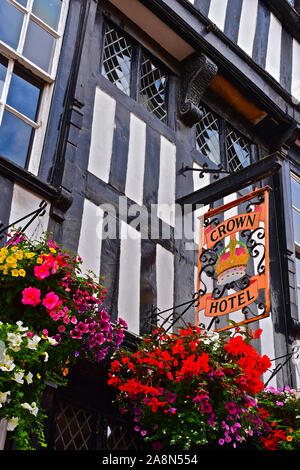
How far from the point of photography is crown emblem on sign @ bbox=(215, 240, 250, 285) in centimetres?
633

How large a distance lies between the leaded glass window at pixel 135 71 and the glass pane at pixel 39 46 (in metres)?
0.89

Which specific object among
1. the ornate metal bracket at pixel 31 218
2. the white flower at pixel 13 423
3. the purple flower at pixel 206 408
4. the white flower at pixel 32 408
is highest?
Result: the ornate metal bracket at pixel 31 218

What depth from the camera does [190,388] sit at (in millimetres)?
5238

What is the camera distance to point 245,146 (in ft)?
31.9

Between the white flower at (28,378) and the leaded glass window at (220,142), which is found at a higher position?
the leaded glass window at (220,142)

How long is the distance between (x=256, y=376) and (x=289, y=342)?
2.97 m

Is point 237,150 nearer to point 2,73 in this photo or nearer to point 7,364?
point 2,73

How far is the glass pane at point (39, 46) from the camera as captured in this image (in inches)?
267

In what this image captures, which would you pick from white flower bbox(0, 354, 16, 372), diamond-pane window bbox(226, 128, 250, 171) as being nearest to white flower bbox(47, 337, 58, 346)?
white flower bbox(0, 354, 16, 372)

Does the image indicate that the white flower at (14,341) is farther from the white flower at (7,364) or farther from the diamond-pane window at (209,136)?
the diamond-pane window at (209,136)

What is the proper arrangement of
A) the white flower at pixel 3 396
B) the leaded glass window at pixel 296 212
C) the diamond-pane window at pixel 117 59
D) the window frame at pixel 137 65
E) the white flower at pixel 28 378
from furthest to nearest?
the leaded glass window at pixel 296 212
the window frame at pixel 137 65
the diamond-pane window at pixel 117 59
the white flower at pixel 28 378
the white flower at pixel 3 396

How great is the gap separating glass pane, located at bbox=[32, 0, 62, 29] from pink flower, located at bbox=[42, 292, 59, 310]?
145 inches

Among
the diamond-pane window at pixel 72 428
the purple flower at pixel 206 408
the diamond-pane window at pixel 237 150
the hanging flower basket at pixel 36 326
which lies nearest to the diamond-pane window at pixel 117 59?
the diamond-pane window at pixel 237 150

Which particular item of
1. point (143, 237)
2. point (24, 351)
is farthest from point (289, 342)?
point (24, 351)
